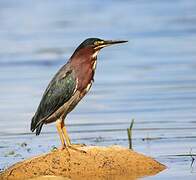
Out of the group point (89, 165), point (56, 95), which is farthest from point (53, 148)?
point (89, 165)

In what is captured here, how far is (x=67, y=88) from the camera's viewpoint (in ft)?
45.4

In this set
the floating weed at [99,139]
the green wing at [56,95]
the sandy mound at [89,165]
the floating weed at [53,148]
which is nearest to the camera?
the sandy mound at [89,165]

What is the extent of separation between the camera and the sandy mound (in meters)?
13.1

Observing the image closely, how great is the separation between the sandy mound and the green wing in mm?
562

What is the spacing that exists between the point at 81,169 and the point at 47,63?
10.3m

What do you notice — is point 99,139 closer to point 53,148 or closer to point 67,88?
point 53,148

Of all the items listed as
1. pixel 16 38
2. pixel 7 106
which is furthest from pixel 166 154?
pixel 16 38

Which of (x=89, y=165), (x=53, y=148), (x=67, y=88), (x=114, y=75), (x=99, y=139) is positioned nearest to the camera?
(x=89, y=165)

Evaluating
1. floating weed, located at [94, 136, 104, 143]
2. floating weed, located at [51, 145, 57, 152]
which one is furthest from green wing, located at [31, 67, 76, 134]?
floating weed, located at [94, 136, 104, 143]

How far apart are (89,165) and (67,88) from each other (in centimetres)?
106

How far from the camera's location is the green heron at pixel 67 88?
544 inches

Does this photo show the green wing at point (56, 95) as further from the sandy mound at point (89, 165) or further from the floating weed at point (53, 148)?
the sandy mound at point (89, 165)

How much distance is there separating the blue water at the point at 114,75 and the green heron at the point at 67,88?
2.39 ft

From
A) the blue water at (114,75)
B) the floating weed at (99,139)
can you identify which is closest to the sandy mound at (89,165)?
the blue water at (114,75)
